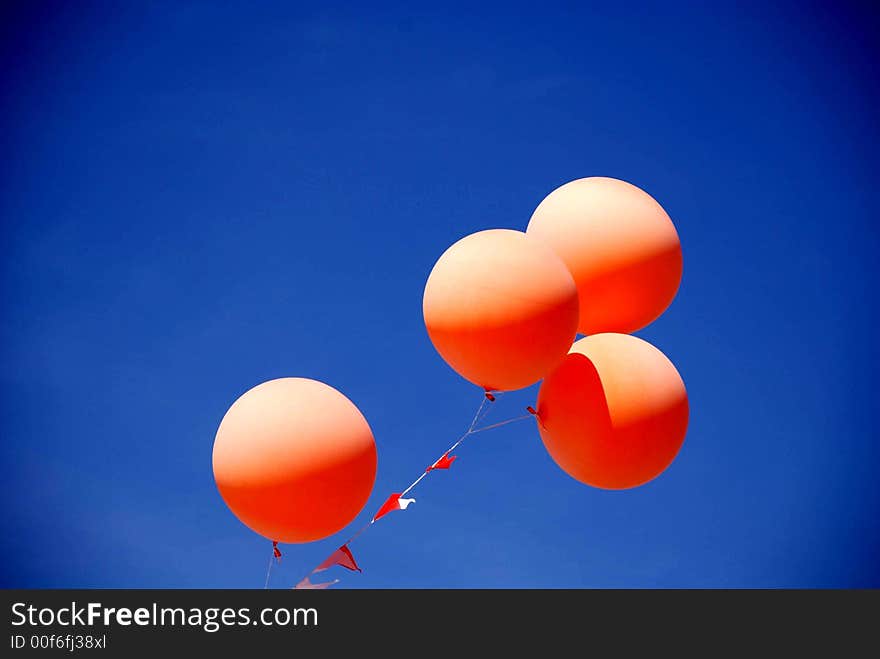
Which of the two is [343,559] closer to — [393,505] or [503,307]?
[393,505]

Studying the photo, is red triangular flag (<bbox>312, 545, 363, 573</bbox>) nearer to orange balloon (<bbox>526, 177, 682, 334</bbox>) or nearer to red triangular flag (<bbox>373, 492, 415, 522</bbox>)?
red triangular flag (<bbox>373, 492, 415, 522</bbox>)

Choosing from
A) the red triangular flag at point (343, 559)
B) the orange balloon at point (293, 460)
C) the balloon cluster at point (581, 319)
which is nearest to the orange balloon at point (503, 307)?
the balloon cluster at point (581, 319)

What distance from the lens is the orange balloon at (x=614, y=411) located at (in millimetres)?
4785

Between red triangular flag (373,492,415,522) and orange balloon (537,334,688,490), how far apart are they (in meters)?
0.82

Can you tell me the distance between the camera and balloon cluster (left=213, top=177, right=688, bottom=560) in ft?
14.6

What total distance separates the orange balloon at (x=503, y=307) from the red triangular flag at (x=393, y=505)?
2.43ft

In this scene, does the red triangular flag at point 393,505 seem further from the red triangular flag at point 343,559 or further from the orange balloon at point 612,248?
the orange balloon at point 612,248

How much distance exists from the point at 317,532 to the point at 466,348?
3.63 ft

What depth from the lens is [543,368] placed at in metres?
4.68

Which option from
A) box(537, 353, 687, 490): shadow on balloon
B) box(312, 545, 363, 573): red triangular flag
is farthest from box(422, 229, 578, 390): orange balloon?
box(312, 545, 363, 573): red triangular flag

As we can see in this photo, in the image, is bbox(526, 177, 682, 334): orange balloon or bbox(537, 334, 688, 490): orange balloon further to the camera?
bbox(526, 177, 682, 334): orange balloon

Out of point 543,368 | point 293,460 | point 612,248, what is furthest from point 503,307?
point 293,460

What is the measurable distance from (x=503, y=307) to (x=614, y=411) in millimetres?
792
